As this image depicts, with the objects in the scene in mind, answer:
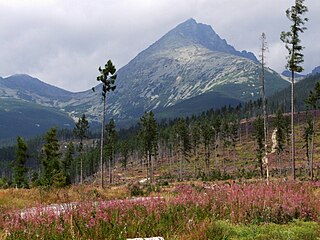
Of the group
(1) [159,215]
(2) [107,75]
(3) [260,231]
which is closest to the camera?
(3) [260,231]

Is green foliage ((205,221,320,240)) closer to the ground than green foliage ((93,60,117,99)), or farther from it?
closer to the ground

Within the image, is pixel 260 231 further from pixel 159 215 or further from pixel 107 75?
pixel 107 75

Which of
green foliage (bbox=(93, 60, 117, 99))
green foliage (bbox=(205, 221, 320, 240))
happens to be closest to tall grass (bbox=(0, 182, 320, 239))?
green foliage (bbox=(205, 221, 320, 240))

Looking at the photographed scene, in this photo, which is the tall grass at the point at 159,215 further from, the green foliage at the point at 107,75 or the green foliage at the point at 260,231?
the green foliage at the point at 107,75

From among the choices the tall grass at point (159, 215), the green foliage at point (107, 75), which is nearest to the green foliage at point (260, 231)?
the tall grass at point (159, 215)

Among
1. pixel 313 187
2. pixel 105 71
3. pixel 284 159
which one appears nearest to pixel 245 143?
→ pixel 284 159

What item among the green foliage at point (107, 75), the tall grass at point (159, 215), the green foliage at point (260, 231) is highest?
the green foliage at point (107, 75)

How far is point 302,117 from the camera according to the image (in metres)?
152

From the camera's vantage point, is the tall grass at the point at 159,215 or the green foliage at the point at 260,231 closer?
the green foliage at the point at 260,231

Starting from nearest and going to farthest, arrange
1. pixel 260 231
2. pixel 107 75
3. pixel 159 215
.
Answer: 1. pixel 260 231
2. pixel 159 215
3. pixel 107 75

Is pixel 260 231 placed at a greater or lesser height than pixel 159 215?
lesser

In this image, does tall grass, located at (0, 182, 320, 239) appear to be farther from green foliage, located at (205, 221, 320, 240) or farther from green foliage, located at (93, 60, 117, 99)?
green foliage, located at (93, 60, 117, 99)

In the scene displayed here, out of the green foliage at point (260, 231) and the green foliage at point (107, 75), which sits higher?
the green foliage at point (107, 75)

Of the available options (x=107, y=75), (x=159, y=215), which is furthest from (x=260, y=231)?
(x=107, y=75)
